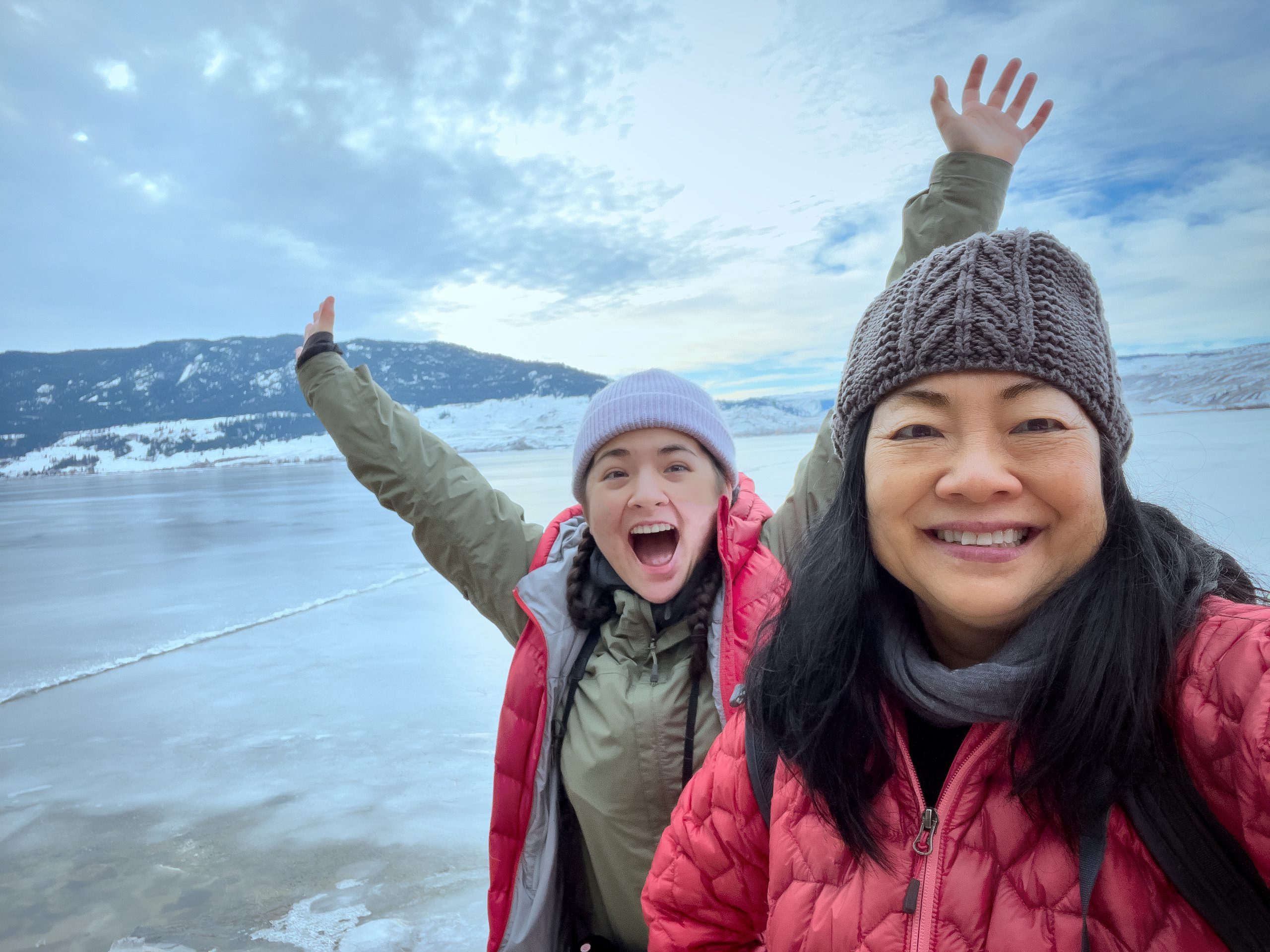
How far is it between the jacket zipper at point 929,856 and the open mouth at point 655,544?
998 mm

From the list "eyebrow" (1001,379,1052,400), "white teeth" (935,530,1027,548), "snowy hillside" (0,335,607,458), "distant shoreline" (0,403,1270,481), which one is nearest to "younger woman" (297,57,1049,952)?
"white teeth" (935,530,1027,548)

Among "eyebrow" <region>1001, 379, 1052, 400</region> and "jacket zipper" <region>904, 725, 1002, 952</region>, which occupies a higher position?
"eyebrow" <region>1001, 379, 1052, 400</region>

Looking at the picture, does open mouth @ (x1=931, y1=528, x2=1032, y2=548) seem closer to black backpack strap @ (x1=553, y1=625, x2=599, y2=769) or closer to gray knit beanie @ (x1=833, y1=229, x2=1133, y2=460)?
gray knit beanie @ (x1=833, y1=229, x2=1133, y2=460)

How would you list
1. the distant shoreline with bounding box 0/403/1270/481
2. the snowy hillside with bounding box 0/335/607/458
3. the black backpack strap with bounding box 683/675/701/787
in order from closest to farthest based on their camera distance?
the black backpack strap with bounding box 683/675/701/787
the distant shoreline with bounding box 0/403/1270/481
the snowy hillside with bounding box 0/335/607/458

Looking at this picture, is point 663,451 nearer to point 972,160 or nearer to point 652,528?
point 652,528

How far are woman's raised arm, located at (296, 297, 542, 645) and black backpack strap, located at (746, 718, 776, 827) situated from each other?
35.1 inches

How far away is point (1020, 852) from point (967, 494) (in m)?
0.43

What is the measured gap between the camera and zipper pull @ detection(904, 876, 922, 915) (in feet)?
2.91

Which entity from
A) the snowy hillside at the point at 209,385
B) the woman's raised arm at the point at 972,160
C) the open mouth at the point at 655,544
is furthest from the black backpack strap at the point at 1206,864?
the snowy hillside at the point at 209,385

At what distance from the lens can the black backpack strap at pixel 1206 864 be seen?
716 mm

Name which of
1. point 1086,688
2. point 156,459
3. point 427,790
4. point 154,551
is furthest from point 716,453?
point 156,459

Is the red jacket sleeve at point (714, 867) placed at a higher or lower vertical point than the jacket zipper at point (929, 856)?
lower

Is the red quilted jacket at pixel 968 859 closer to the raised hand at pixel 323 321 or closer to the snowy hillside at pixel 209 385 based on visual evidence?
the raised hand at pixel 323 321

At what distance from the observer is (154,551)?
1043cm
